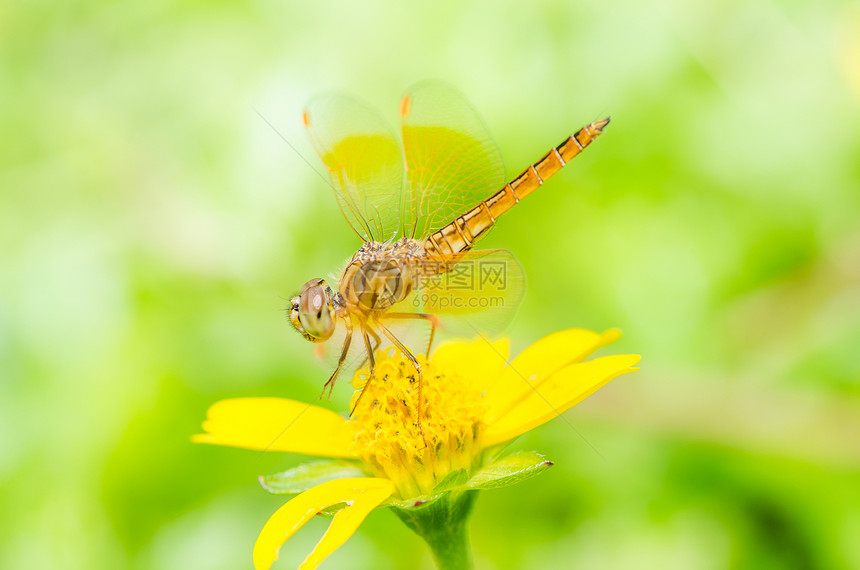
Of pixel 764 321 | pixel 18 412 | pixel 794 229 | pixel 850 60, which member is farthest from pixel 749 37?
pixel 18 412

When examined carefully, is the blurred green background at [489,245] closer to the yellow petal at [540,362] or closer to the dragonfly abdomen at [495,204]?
the yellow petal at [540,362]

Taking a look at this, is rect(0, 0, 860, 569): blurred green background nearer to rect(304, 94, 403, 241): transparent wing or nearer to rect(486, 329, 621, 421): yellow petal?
rect(486, 329, 621, 421): yellow petal

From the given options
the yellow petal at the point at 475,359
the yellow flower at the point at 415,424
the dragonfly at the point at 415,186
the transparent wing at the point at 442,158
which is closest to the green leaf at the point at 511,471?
the yellow flower at the point at 415,424

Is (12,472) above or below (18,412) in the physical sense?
below

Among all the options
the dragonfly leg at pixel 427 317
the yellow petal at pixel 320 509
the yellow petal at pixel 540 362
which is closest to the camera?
the yellow petal at pixel 320 509

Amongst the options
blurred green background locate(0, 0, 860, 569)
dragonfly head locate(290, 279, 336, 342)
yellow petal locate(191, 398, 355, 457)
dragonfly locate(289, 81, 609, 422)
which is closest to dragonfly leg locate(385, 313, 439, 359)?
dragonfly locate(289, 81, 609, 422)

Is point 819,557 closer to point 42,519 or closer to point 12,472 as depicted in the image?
point 42,519

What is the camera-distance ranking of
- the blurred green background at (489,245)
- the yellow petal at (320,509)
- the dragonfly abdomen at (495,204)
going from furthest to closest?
the blurred green background at (489,245) < the dragonfly abdomen at (495,204) < the yellow petal at (320,509)
